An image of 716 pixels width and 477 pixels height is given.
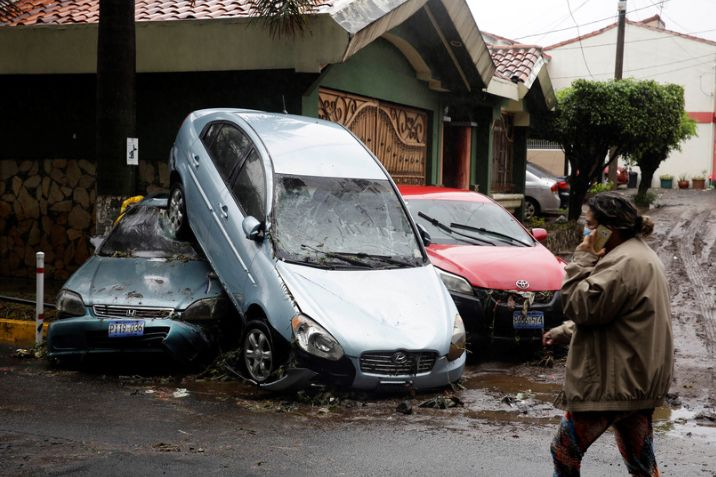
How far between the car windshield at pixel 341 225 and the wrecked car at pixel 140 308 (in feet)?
3.40

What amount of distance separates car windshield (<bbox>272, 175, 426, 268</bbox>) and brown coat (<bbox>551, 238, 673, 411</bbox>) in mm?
4057

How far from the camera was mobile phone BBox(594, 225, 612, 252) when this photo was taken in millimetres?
4434

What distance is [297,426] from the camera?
6723 millimetres

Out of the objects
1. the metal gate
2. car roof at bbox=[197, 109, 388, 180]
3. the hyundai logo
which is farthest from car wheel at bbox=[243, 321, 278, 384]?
the metal gate

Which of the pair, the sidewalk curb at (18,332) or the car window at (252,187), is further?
the sidewalk curb at (18,332)

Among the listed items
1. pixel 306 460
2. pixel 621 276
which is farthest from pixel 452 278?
pixel 621 276

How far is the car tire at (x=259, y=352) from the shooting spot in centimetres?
775

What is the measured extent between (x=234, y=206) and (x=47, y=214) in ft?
20.5

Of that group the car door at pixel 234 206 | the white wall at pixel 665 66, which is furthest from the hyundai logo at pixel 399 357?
the white wall at pixel 665 66

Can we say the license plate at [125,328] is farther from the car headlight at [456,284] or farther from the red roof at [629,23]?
the red roof at [629,23]

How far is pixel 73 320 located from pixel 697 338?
6.90m

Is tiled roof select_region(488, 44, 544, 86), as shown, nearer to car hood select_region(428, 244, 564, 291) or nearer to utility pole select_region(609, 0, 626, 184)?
utility pole select_region(609, 0, 626, 184)

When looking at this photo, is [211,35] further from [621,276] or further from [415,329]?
[621,276]

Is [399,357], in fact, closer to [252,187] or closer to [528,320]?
[252,187]
